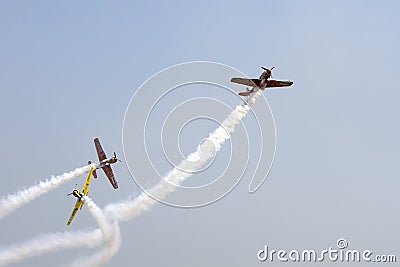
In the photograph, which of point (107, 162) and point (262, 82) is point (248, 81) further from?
point (107, 162)

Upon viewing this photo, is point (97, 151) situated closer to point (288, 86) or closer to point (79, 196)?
point (79, 196)

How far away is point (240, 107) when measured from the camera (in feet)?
303

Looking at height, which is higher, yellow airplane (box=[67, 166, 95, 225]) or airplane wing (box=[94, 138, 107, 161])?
airplane wing (box=[94, 138, 107, 161])

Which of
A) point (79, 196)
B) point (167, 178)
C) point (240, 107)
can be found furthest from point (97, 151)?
point (240, 107)

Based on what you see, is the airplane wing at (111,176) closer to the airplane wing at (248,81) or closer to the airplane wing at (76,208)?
the airplane wing at (76,208)

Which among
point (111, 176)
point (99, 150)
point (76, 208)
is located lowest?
point (76, 208)

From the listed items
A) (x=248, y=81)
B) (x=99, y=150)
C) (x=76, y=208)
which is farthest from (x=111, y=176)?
(x=248, y=81)

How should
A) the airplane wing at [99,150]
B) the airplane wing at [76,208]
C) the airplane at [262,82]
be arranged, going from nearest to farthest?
the airplane at [262,82], the airplane wing at [76,208], the airplane wing at [99,150]

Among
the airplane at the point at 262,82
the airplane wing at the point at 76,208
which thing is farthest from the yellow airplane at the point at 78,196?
the airplane at the point at 262,82

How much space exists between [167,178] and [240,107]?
15328mm

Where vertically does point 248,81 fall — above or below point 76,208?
above

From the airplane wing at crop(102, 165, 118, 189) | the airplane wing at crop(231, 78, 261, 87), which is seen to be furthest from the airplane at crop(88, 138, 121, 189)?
the airplane wing at crop(231, 78, 261, 87)

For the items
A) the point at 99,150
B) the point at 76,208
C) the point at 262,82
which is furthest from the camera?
the point at 99,150

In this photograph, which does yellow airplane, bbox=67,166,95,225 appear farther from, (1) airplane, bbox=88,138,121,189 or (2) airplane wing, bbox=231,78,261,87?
(2) airplane wing, bbox=231,78,261,87
